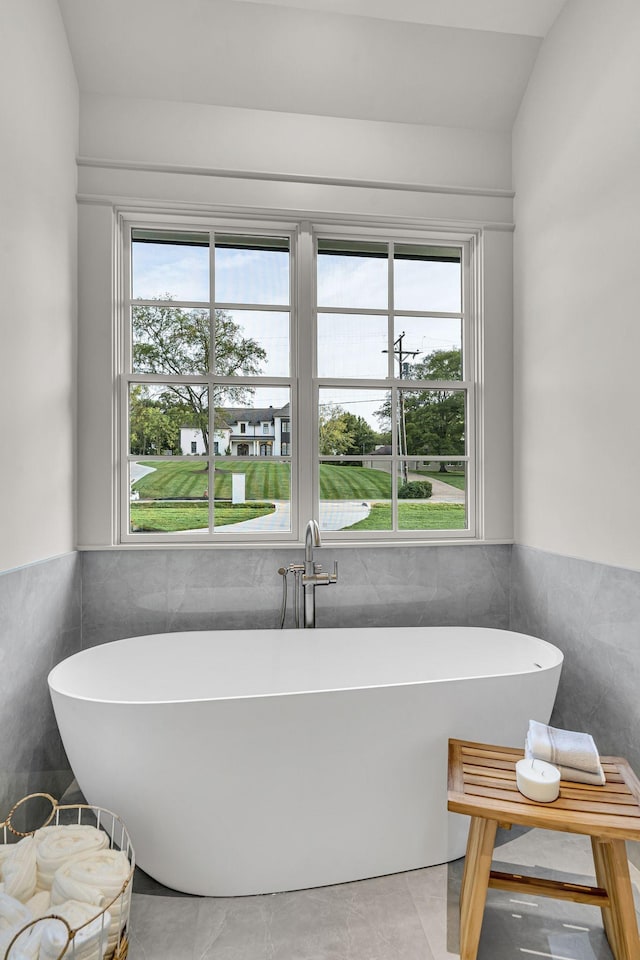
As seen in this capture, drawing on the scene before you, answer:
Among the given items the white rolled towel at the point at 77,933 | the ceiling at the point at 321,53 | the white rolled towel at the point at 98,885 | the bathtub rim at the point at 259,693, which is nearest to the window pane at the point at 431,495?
the bathtub rim at the point at 259,693

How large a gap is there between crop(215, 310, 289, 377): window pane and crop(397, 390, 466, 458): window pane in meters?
0.65

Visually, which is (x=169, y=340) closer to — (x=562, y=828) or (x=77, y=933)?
(x=77, y=933)

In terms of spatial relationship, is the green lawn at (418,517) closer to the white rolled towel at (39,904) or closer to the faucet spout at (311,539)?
the faucet spout at (311,539)

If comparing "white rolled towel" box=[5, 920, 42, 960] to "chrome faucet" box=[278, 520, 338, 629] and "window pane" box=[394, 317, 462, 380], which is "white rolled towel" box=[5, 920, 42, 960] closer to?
"chrome faucet" box=[278, 520, 338, 629]

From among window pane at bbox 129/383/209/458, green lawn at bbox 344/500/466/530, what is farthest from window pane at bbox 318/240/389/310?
green lawn at bbox 344/500/466/530

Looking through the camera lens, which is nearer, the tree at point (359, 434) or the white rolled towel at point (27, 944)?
the white rolled towel at point (27, 944)

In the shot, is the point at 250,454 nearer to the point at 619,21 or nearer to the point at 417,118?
the point at 417,118

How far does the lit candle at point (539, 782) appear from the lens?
1456 millimetres

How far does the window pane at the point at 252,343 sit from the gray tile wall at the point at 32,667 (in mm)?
1177

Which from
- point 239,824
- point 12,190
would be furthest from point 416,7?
point 239,824

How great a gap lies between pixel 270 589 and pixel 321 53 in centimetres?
247

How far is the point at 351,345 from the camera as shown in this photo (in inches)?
112

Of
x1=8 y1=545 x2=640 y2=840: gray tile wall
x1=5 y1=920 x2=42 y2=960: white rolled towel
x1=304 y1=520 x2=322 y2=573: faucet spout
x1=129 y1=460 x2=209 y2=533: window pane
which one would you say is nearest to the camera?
x1=5 y1=920 x2=42 y2=960: white rolled towel

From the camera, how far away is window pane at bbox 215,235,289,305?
2.76 meters
